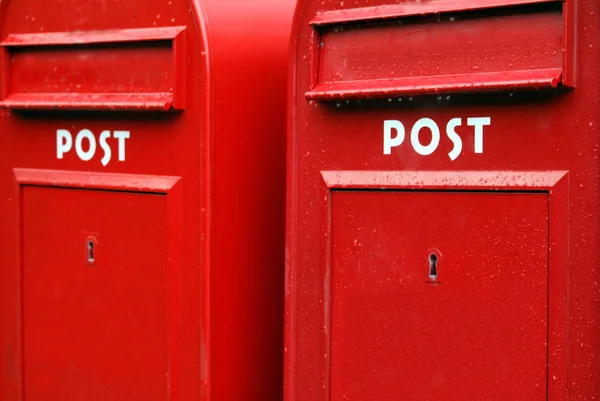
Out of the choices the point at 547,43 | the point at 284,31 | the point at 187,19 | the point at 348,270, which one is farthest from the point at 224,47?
the point at 547,43

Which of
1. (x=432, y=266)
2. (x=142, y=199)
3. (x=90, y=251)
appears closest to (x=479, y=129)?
(x=432, y=266)

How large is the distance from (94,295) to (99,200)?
0.93ft

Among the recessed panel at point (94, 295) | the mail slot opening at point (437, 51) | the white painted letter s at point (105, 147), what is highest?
the mail slot opening at point (437, 51)

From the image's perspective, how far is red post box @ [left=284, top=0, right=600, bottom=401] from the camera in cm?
184

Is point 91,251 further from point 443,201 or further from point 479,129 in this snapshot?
point 479,129

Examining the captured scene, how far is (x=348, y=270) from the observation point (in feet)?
7.15

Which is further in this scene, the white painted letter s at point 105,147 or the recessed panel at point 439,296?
the white painted letter s at point 105,147

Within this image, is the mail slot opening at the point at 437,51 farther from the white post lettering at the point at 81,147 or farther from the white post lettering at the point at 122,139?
the white post lettering at the point at 81,147

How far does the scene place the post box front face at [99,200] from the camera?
236 centimetres

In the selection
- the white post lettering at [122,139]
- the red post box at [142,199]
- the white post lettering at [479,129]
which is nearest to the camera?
the white post lettering at [479,129]

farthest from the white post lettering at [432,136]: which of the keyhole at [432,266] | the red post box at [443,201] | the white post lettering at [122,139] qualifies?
the white post lettering at [122,139]

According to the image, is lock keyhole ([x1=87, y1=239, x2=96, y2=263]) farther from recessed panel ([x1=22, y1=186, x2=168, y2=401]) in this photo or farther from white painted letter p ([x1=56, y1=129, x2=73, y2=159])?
white painted letter p ([x1=56, y1=129, x2=73, y2=159])

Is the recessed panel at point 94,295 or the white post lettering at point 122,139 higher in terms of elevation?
the white post lettering at point 122,139

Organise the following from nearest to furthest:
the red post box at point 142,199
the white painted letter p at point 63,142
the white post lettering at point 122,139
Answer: the red post box at point 142,199 → the white post lettering at point 122,139 → the white painted letter p at point 63,142
